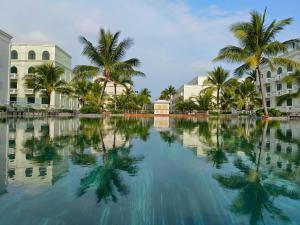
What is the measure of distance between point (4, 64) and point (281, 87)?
36.7 metres

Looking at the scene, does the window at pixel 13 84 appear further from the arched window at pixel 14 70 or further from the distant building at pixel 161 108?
the distant building at pixel 161 108

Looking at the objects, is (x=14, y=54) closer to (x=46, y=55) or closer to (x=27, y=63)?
(x=27, y=63)

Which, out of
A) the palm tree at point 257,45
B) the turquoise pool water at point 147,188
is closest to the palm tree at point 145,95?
the palm tree at point 257,45

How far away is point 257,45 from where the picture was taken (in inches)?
922

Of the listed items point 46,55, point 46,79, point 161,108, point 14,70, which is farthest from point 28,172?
point 161,108

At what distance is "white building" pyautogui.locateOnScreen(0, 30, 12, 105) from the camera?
111 feet

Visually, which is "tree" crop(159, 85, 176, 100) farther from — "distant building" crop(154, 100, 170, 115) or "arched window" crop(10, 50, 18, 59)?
"arched window" crop(10, 50, 18, 59)

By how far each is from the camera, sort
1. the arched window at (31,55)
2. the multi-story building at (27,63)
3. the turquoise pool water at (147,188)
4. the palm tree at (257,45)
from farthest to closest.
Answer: the arched window at (31,55) < the multi-story building at (27,63) < the palm tree at (257,45) < the turquoise pool water at (147,188)

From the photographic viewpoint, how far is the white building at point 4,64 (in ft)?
111

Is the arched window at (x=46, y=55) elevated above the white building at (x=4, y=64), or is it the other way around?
the arched window at (x=46, y=55)

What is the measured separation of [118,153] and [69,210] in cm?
349

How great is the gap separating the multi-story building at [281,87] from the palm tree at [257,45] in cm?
1743

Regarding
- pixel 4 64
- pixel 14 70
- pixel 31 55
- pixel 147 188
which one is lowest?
pixel 147 188

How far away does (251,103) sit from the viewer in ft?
Answer: 147
